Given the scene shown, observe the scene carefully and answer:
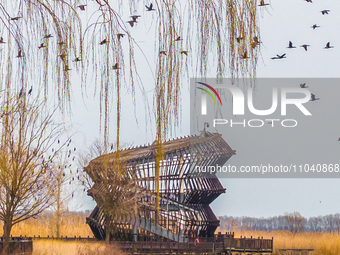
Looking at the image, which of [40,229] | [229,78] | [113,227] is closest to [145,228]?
[113,227]

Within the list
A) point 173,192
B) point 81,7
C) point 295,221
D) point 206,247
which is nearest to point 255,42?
point 81,7

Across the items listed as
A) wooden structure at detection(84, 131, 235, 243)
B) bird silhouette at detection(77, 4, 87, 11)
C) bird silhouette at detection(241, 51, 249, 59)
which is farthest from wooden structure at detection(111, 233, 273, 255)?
bird silhouette at detection(241, 51, 249, 59)

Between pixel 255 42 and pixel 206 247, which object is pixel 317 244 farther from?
pixel 255 42

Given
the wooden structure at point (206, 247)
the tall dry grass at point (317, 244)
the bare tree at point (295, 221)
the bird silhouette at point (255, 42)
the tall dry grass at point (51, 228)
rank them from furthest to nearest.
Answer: the bare tree at point (295, 221)
the tall dry grass at point (51, 228)
the tall dry grass at point (317, 244)
the wooden structure at point (206, 247)
the bird silhouette at point (255, 42)

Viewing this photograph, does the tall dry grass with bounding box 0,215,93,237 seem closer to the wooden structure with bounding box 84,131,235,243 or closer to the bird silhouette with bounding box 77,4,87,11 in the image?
the wooden structure with bounding box 84,131,235,243

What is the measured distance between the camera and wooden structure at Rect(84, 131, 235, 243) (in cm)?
1991

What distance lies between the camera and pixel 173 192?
786 inches

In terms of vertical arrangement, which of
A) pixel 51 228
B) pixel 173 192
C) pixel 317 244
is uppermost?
pixel 173 192

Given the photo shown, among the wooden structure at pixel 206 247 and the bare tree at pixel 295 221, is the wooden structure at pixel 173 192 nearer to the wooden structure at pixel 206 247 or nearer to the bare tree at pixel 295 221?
the wooden structure at pixel 206 247

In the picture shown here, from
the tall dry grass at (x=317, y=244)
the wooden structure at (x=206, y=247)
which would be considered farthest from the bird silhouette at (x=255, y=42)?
the tall dry grass at (x=317, y=244)

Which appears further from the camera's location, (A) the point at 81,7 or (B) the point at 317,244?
(B) the point at 317,244

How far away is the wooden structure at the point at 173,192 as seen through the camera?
19906mm

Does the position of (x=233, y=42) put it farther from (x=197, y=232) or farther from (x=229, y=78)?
(x=197, y=232)

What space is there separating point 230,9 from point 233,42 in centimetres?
18
